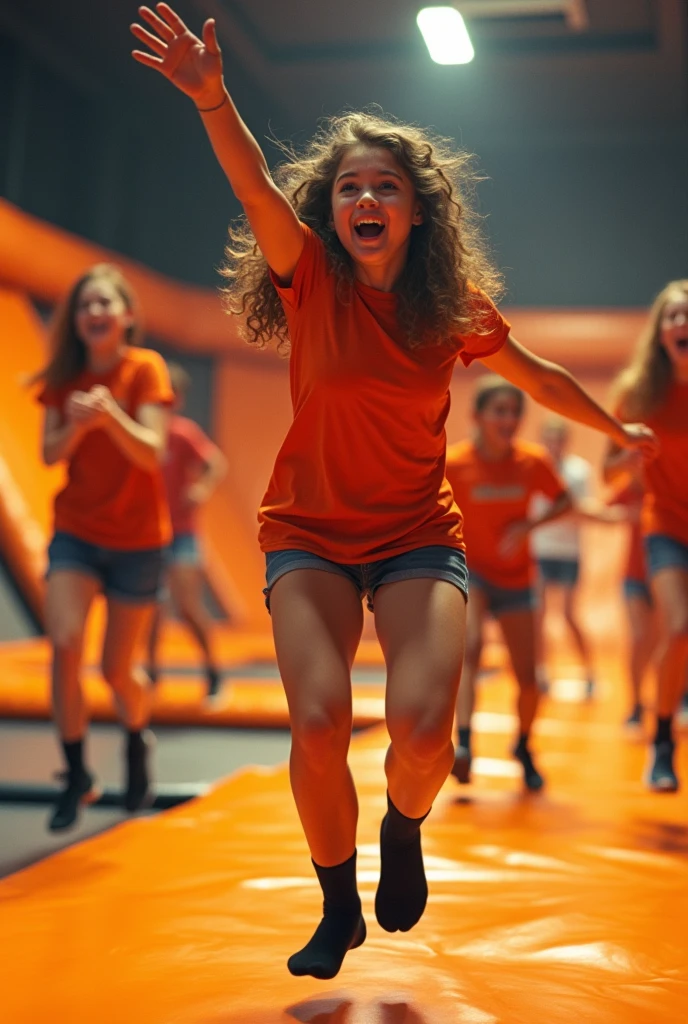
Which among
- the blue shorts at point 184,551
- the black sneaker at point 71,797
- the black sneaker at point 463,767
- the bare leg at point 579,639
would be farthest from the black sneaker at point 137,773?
the bare leg at point 579,639

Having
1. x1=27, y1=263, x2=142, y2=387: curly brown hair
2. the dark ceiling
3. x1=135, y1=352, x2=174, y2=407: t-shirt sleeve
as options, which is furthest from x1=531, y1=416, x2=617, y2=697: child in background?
x1=27, y1=263, x2=142, y2=387: curly brown hair

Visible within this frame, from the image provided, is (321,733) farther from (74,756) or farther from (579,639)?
(579,639)

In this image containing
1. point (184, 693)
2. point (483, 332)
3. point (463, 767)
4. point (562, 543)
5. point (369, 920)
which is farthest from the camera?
point (562, 543)

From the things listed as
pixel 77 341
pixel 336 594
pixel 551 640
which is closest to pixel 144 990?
pixel 336 594

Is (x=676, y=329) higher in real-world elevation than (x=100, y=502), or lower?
higher

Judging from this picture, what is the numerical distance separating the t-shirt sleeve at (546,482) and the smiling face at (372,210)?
2.10 meters

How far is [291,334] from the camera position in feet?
6.77

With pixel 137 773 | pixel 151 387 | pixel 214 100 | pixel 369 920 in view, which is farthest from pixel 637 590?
pixel 214 100

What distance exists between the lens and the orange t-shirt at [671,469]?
11.5 feet

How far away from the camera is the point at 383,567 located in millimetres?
2014

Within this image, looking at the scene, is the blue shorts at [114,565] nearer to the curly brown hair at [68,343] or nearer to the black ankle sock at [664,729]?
the curly brown hair at [68,343]

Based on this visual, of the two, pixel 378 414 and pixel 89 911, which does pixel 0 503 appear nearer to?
pixel 89 911

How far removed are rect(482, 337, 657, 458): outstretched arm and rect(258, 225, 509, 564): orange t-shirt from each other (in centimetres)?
33

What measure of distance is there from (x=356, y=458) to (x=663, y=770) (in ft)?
6.50
